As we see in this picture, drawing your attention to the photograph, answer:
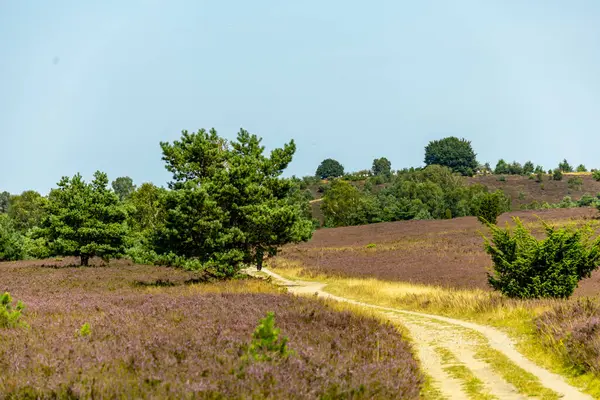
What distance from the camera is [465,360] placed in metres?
11.8

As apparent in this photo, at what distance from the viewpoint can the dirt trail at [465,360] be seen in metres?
9.27

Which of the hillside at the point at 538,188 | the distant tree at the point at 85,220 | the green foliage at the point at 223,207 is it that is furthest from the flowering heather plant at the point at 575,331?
the hillside at the point at 538,188

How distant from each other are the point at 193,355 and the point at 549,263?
14.9m

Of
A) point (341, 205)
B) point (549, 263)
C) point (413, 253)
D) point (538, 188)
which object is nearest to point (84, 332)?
point (549, 263)

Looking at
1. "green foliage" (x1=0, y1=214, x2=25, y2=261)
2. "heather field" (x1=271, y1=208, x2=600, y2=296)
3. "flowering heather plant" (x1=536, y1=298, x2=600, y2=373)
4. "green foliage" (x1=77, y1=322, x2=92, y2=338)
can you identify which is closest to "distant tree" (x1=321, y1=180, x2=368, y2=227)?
"heather field" (x1=271, y1=208, x2=600, y2=296)

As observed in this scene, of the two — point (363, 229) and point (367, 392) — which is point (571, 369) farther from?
point (363, 229)

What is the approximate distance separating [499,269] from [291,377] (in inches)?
599

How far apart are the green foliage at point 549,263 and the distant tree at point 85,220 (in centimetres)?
2505

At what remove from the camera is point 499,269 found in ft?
65.7

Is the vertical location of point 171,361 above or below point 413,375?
above

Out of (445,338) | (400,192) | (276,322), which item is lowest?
(445,338)

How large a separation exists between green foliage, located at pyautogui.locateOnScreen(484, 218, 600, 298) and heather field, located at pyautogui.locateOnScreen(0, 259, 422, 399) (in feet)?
27.5

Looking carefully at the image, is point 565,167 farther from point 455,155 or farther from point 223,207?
point 223,207

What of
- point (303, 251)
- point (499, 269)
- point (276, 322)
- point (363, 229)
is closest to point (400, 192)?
point (363, 229)
